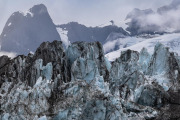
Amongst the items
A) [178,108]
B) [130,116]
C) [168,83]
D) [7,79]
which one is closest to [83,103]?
[130,116]

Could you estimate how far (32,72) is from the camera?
105 metres

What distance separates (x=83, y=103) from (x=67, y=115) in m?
3.84

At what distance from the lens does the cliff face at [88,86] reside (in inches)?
2569

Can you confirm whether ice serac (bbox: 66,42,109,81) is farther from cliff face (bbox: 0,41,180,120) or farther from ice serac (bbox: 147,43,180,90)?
ice serac (bbox: 147,43,180,90)

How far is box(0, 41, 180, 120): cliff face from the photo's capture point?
65250 millimetres

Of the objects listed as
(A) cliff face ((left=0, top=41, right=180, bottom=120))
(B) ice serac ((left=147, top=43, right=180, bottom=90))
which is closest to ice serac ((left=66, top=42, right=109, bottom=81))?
(A) cliff face ((left=0, top=41, right=180, bottom=120))

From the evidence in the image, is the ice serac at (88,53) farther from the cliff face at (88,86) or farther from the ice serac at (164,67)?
the ice serac at (164,67)

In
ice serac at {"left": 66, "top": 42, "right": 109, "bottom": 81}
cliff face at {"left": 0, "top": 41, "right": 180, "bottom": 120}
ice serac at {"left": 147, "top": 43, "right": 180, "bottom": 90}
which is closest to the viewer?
cliff face at {"left": 0, "top": 41, "right": 180, "bottom": 120}

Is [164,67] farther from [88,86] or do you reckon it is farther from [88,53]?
[88,86]

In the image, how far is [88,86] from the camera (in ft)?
229

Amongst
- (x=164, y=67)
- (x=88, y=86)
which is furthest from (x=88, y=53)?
(x=88, y=86)

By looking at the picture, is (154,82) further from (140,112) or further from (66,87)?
(66,87)

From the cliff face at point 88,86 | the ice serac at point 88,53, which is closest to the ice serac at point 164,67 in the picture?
the cliff face at point 88,86

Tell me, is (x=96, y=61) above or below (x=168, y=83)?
above
